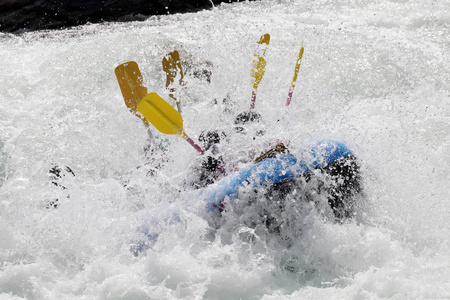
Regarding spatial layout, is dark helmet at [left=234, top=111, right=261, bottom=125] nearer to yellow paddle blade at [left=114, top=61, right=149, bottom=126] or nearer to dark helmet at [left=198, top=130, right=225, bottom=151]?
dark helmet at [left=198, top=130, right=225, bottom=151]

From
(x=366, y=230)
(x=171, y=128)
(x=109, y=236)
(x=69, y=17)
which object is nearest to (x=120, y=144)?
(x=171, y=128)

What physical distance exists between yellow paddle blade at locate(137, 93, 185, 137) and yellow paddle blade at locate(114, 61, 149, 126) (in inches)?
15.3

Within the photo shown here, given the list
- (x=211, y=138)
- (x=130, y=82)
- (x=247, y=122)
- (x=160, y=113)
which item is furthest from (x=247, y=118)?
(x=130, y=82)

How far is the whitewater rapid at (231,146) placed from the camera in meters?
2.39

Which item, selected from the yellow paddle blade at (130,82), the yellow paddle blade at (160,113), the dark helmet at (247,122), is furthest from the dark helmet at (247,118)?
the yellow paddle blade at (130,82)

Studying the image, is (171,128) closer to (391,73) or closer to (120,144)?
(120,144)

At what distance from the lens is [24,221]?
2.79m

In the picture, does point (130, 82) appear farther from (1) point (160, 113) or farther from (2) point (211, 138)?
(2) point (211, 138)

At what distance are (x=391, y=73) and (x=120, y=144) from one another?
2.85 m

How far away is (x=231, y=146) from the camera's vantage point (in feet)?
9.61

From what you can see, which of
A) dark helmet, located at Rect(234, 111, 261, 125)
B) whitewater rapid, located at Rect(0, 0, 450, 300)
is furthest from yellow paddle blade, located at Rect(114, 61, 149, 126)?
dark helmet, located at Rect(234, 111, 261, 125)

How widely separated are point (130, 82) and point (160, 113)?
50 cm

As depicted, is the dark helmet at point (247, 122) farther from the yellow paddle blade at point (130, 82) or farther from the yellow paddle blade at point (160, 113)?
the yellow paddle blade at point (130, 82)

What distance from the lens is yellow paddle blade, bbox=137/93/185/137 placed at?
2.82 metres
